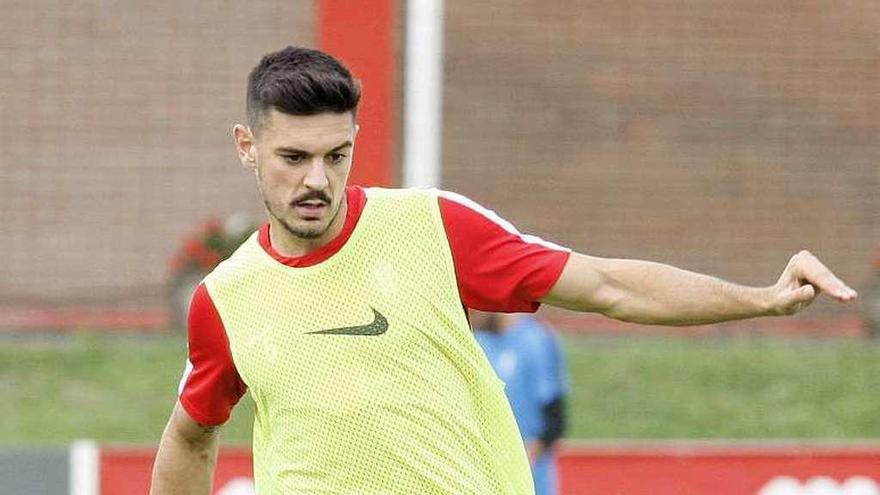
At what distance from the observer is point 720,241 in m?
13.2

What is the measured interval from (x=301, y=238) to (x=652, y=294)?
71cm

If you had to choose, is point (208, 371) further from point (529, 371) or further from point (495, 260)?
point (529, 371)

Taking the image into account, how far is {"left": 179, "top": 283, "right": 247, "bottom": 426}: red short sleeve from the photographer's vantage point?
4043 mm

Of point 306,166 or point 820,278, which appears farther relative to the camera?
point 306,166

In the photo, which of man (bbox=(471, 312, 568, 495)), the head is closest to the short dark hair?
the head

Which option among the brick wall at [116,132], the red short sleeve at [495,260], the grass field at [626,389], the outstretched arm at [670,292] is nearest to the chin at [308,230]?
the red short sleeve at [495,260]

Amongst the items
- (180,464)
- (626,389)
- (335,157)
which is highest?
(335,157)

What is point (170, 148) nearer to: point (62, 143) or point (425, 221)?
point (62, 143)

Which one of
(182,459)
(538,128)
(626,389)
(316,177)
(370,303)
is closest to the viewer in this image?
(316,177)

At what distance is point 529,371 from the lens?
896 cm

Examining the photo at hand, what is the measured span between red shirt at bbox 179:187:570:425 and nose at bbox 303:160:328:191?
189 mm

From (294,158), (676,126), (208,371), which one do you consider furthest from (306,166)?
(676,126)

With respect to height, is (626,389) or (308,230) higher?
(308,230)

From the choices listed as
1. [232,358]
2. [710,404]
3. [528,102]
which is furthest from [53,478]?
[528,102]
